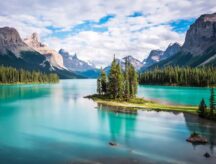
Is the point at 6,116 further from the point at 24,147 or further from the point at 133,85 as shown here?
the point at 133,85

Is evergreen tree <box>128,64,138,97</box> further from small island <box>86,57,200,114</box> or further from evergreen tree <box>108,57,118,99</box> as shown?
evergreen tree <box>108,57,118,99</box>

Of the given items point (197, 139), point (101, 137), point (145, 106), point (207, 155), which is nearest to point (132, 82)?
point (145, 106)

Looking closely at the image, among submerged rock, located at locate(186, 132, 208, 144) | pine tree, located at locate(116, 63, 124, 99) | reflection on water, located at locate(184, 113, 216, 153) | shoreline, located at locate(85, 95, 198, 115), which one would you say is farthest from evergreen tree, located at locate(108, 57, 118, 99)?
submerged rock, located at locate(186, 132, 208, 144)

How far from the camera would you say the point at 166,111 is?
90.8m

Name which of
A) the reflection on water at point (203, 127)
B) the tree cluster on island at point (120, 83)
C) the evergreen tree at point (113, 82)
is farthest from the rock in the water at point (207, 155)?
the evergreen tree at point (113, 82)

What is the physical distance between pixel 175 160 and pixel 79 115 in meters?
48.4

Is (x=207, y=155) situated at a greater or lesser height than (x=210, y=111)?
lesser

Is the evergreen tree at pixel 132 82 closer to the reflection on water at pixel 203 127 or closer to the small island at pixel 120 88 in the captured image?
the small island at pixel 120 88

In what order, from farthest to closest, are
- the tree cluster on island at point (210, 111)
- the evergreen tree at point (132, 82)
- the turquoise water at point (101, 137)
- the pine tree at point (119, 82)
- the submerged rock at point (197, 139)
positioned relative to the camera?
the evergreen tree at point (132, 82), the pine tree at point (119, 82), the tree cluster on island at point (210, 111), the submerged rock at point (197, 139), the turquoise water at point (101, 137)

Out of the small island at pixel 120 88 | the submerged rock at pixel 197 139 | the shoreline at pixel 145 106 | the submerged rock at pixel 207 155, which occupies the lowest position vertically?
the submerged rock at pixel 207 155

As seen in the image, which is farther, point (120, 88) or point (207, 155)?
point (120, 88)

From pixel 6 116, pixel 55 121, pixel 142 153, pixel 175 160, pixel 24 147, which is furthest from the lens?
pixel 6 116

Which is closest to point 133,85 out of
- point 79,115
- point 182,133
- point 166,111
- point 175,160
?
point 166,111

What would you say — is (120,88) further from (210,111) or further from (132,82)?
(210,111)
